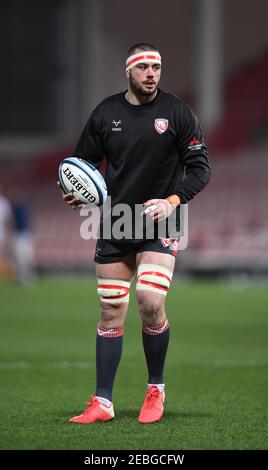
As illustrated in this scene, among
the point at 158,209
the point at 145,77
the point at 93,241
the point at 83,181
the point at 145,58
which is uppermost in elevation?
the point at 145,58

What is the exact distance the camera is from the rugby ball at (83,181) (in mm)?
6719

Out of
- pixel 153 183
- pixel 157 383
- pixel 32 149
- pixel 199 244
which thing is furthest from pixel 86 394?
pixel 32 149

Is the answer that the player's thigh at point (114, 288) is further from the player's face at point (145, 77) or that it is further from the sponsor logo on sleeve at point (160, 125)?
the player's face at point (145, 77)

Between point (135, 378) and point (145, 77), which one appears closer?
point (145, 77)

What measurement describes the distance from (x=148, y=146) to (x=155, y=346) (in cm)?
128

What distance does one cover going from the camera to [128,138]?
6750mm

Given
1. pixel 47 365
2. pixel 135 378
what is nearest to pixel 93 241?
pixel 47 365

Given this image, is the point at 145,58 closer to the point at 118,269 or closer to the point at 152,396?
the point at 118,269

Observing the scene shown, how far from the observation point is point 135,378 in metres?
9.14

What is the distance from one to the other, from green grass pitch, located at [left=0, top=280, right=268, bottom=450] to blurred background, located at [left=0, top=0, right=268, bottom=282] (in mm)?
10384

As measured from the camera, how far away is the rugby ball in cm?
672

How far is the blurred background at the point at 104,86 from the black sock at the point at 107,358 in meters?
19.8

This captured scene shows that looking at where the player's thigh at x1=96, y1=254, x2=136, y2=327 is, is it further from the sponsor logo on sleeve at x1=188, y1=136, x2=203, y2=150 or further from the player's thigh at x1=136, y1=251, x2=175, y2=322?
the sponsor logo on sleeve at x1=188, y1=136, x2=203, y2=150

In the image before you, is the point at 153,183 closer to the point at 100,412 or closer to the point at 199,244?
the point at 100,412
